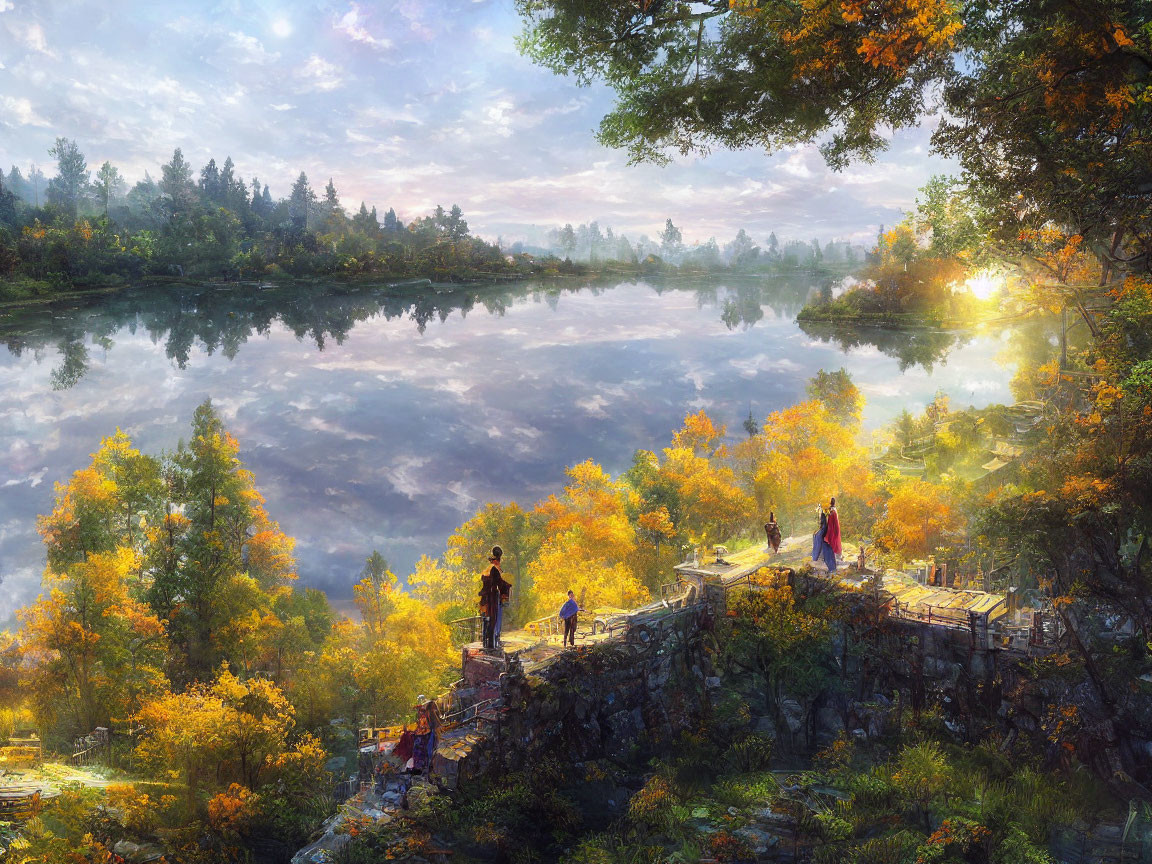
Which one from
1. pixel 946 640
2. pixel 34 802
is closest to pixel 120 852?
pixel 34 802

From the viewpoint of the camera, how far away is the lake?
205 feet

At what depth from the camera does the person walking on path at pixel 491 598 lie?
59.9ft

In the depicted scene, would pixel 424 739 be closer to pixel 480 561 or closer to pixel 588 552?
pixel 588 552

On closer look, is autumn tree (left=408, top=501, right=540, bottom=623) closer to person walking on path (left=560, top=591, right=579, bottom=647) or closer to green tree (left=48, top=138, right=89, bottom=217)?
person walking on path (left=560, top=591, right=579, bottom=647)

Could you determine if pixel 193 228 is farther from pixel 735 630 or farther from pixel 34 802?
pixel 735 630

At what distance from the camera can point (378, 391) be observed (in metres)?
82.4

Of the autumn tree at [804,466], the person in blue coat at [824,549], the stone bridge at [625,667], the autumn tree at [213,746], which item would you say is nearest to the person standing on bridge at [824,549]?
the person in blue coat at [824,549]

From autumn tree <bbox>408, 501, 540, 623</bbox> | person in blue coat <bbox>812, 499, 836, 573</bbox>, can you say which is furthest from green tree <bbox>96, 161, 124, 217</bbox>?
person in blue coat <bbox>812, 499, 836, 573</bbox>

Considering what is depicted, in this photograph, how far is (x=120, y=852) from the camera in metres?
22.2

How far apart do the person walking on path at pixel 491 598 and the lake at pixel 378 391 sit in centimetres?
4276

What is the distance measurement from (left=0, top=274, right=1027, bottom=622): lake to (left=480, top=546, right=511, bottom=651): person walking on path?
42765 mm

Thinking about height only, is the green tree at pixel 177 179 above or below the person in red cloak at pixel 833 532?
above

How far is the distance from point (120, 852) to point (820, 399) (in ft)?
182

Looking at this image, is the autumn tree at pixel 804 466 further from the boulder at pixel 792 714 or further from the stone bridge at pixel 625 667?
the boulder at pixel 792 714
